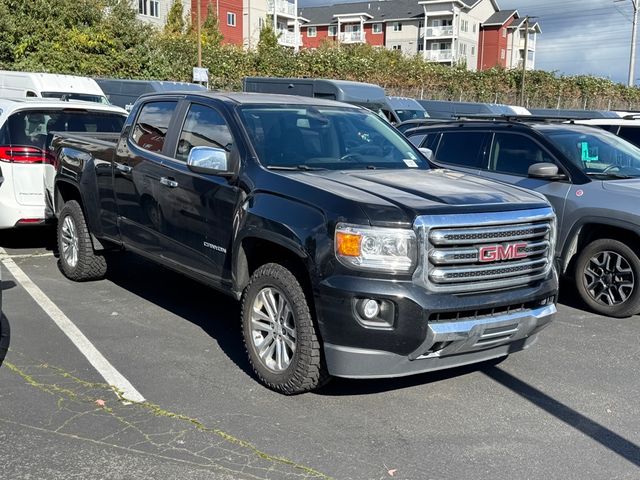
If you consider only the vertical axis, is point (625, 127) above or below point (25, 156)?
above

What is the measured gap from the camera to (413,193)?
464 centimetres

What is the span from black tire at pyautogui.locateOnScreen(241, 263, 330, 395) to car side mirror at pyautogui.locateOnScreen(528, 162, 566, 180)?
3.46 m

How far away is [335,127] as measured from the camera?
5.88 metres

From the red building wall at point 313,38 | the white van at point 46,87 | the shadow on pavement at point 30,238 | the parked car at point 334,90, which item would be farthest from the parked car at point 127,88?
the red building wall at point 313,38

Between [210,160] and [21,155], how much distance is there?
13.9 feet

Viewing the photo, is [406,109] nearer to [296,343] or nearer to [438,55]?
[296,343]

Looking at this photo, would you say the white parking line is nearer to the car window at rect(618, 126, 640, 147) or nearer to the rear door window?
the rear door window

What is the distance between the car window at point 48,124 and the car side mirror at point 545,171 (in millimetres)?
5222

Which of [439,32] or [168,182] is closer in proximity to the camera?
[168,182]

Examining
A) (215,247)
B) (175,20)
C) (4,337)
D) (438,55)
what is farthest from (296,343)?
(438,55)

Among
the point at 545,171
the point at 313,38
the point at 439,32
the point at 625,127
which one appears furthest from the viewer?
the point at 313,38

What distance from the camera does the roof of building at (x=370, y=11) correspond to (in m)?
80.9

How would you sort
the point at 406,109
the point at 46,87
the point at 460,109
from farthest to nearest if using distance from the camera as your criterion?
1. the point at 460,109
2. the point at 406,109
3. the point at 46,87

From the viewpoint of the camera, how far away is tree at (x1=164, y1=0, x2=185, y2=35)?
161ft
